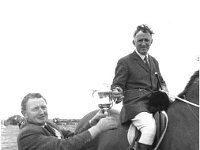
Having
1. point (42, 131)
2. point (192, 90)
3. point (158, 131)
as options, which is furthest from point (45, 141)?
point (192, 90)

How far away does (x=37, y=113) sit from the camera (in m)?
4.82

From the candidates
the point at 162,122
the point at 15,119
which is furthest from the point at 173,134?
the point at 15,119

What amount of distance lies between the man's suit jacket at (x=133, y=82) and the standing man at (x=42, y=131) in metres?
0.77

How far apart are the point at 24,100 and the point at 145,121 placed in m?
1.75

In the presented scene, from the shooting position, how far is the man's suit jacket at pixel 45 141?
4.45 meters

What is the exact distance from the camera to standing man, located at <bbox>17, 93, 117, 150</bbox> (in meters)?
4.45

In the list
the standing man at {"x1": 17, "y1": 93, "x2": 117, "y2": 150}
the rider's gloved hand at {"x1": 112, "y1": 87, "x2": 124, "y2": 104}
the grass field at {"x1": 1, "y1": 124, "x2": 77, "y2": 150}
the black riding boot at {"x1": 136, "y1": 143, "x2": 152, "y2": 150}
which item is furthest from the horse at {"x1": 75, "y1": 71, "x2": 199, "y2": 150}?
the grass field at {"x1": 1, "y1": 124, "x2": 77, "y2": 150}

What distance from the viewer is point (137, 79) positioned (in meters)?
5.82

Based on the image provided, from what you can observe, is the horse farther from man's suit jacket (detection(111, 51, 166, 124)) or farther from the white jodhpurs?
man's suit jacket (detection(111, 51, 166, 124))

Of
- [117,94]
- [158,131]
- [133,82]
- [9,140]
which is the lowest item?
[9,140]

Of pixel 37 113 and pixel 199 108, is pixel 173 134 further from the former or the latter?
pixel 37 113

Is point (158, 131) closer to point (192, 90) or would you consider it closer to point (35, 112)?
point (192, 90)

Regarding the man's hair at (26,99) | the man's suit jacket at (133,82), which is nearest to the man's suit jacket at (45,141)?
the man's hair at (26,99)

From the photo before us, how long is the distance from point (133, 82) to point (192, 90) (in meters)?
1.06
